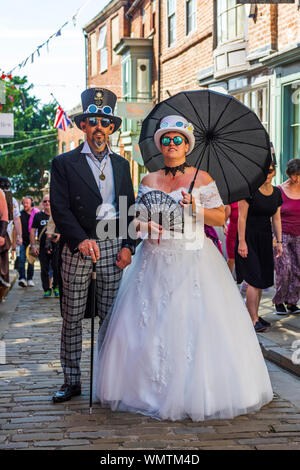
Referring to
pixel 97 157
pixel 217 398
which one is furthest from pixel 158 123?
pixel 217 398

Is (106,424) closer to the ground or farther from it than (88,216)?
closer to the ground

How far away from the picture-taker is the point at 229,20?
1538 cm

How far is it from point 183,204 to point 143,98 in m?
21.4

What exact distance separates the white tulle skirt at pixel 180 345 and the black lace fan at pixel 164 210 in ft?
0.40

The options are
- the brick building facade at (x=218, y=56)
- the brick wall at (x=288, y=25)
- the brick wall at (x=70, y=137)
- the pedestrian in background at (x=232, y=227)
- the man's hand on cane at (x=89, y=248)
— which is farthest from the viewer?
the brick wall at (x=70, y=137)

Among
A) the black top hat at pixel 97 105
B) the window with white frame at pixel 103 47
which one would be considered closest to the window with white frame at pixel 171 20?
the window with white frame at pixel 103 47

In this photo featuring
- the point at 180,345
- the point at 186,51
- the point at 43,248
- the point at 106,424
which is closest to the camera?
the point at 106,424

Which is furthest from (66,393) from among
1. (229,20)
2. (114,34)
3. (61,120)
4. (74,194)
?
(114,34)

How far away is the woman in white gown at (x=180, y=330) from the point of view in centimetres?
448

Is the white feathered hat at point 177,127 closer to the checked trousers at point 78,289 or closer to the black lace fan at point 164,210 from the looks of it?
the black lace fan at point 164,210

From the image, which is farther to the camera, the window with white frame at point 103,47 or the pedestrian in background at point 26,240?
the window with white frame at point 103,47

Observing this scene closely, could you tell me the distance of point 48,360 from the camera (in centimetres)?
650

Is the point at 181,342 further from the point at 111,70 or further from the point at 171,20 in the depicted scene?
the point at 111,70

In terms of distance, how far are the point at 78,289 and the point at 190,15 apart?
51.1ft
